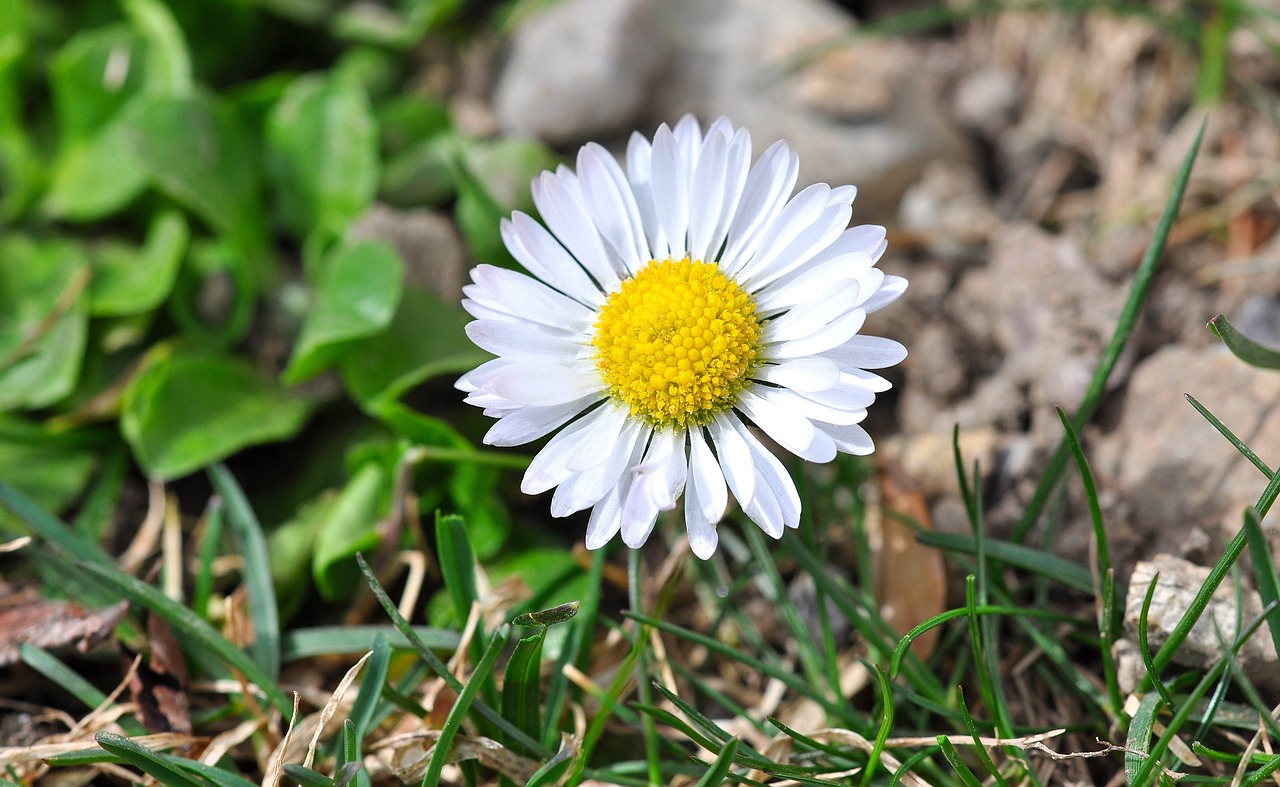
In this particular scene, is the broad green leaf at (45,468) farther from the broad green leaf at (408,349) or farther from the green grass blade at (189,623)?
the broad green leaf at (408,349)

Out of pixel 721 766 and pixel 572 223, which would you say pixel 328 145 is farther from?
pixel 721 766

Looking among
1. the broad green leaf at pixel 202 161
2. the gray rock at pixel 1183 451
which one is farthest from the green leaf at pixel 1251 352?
the broad green leaf at pixel 202 161

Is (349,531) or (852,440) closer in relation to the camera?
(852,440)

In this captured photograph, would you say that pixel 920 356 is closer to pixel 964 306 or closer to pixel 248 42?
pixel 964 306

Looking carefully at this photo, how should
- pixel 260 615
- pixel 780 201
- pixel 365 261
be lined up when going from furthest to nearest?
pixel 365 261, pixel 260 615, pixel 780 201

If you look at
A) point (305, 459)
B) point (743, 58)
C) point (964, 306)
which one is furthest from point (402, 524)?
point (743, 58)

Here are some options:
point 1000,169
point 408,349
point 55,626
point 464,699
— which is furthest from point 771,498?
point 1000,169
